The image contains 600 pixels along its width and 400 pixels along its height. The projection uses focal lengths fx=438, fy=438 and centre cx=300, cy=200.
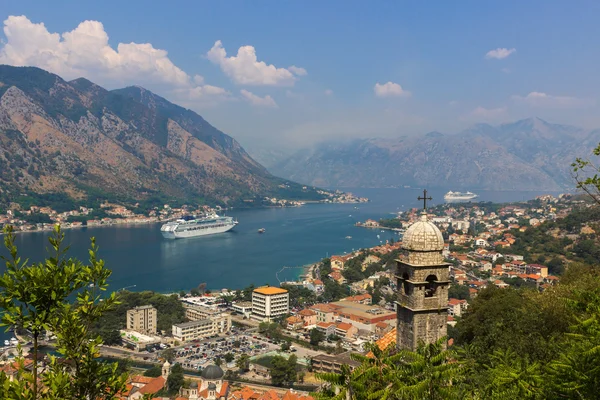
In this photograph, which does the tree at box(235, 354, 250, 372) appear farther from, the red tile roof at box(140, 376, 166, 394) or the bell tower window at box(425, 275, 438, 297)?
the bell tower window at box(425, 275, 438, 297)

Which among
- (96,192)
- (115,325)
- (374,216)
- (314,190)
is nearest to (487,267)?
(115,325)

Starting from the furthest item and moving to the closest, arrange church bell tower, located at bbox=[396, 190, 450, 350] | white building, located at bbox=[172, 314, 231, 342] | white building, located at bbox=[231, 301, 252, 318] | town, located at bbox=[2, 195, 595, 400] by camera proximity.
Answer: white building, located at bbox=[231, 301, 252, 318] < white building, located at bbox=[172, 314, 231, 342] < town, located at bbox=[2, 195, 595, 400] < church bell tower, located at bbox=[396, 190, 450, 350]

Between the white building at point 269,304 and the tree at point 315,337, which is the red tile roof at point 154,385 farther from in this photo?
the white building at point 269,304

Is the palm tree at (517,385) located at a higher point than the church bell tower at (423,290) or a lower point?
lower

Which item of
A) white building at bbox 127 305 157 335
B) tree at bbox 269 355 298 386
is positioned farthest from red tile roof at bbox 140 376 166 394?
white building at bbox 127 305 157 335

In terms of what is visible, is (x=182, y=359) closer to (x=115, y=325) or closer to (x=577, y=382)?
(x=115, y=325)

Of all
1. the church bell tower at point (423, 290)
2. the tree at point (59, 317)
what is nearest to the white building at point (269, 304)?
the church bell tower at point (423, 290)
